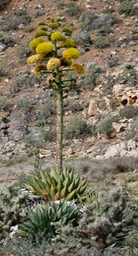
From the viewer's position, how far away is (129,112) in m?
18.2

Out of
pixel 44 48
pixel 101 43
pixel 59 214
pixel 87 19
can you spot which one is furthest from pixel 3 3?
pixel 59 214

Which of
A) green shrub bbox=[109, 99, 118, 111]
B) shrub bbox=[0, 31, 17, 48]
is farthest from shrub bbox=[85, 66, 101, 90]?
shrub bbox=[0, 31, 17, 48]

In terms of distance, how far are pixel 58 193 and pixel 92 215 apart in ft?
8.01

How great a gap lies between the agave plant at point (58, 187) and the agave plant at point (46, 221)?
1634 millimetres

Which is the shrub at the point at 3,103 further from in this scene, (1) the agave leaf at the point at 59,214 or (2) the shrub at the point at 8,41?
(1) the agave leaf at the point at 59,214

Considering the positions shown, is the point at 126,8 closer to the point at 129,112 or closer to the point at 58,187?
the point at 129,112

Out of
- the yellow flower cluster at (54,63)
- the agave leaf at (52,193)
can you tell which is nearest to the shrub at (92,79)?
the yellow flower cluster at (54,63)

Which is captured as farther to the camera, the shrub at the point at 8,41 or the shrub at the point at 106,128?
the shrub at the point at 8,41

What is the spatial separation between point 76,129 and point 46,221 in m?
13.3

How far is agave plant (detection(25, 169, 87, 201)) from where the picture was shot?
24.6ft

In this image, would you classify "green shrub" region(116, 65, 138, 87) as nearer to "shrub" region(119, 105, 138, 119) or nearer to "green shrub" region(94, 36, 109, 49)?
"shrub" region(119, 105, 138, 119)

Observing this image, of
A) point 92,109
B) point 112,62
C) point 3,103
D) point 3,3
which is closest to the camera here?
point 92,109

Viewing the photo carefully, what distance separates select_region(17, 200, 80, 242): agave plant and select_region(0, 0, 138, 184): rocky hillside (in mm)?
7437

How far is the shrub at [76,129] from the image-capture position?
18.6m
